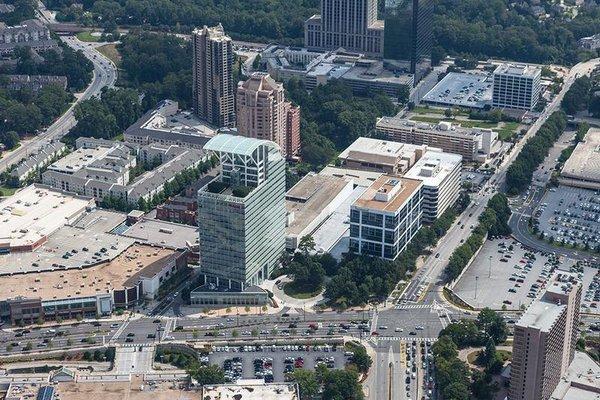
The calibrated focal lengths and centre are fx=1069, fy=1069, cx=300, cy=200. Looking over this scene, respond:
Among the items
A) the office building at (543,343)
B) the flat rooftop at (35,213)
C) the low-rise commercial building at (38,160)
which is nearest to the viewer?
the office building at (543,343)

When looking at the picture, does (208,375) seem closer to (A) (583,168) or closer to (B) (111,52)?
(A) (583,168)

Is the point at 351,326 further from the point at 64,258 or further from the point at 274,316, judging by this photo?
the point at 64,258

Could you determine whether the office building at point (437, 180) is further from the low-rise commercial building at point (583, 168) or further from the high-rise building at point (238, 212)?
the high-rise building at point (238, 212)

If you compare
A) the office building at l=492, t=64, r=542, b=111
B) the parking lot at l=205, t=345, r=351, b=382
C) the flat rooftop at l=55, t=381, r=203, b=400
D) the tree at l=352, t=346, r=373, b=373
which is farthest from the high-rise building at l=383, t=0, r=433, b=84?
the flat rooftop at l=55, t=381, r=203, b=400

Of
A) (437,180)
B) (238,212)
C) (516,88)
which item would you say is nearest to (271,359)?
(238,212)

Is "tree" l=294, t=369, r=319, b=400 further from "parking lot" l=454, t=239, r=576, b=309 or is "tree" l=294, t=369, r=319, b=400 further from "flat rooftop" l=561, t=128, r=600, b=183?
"flat rooftop" l=561, t=128, r=600, b=183

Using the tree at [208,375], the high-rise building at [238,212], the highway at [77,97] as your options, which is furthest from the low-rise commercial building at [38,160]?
the tree at [208,375]

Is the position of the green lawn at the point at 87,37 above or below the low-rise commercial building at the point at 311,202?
above

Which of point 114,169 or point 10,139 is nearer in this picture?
point 114,169
